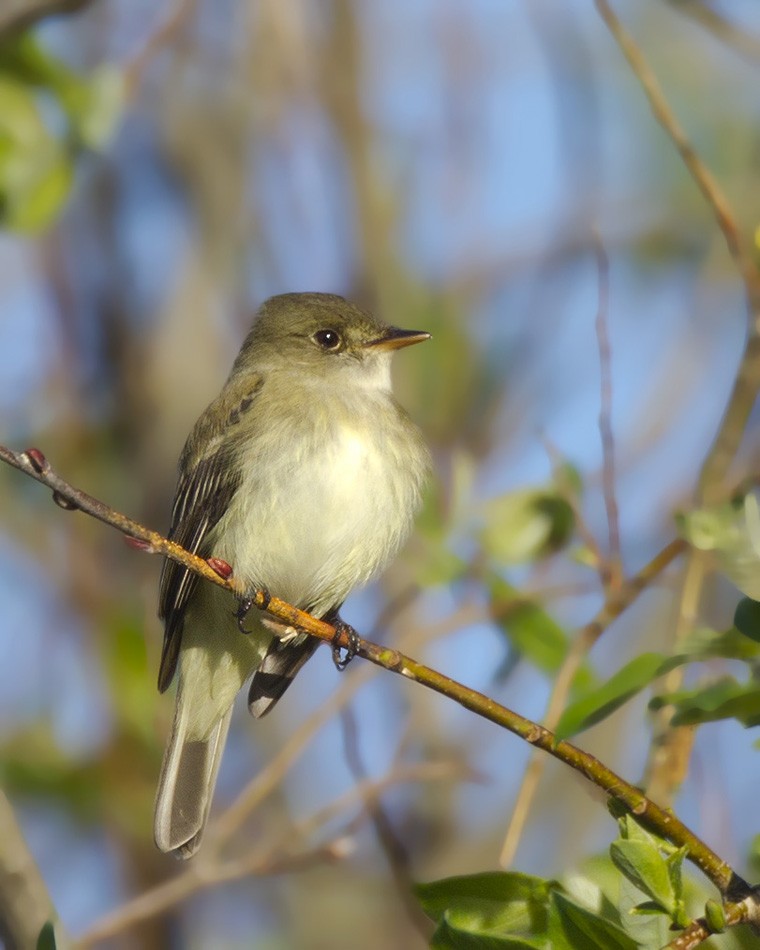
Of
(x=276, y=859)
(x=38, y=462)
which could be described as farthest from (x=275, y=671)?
(x=38, y=462)

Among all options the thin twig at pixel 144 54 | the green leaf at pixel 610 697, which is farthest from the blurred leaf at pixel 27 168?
the green leaf at pixel 610 697

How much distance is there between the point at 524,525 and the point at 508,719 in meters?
1.30

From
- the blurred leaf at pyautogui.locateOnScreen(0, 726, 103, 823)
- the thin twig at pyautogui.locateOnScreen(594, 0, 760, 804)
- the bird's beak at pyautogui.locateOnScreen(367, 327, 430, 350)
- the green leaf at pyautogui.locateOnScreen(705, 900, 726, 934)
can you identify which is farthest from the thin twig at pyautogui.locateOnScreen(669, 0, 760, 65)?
the blurred leaf at pyautogui.locateOnScreen(0, 726, 103, 823)

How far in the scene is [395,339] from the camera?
3.92 meters

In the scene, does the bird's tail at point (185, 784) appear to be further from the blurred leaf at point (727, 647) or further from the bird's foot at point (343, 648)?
the blurred leaf at point (727, 647)

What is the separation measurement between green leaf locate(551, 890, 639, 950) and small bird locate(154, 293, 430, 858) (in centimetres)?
144

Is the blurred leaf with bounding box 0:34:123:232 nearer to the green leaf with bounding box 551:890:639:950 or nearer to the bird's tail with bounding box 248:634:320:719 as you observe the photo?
the bird's tail with bounding box 248:634:320:719

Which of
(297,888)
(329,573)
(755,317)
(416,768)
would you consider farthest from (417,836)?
(755,317)

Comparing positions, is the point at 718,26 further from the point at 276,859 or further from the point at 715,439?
the point at 276,859

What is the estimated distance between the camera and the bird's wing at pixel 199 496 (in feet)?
11.4

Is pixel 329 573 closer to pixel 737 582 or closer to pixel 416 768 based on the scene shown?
pixel 416 768

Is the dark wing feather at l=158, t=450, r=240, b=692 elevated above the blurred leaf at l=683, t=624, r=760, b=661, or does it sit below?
above

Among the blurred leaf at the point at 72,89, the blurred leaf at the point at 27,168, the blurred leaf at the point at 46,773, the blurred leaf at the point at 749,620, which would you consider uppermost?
the blurred leaf at the point at 72,89

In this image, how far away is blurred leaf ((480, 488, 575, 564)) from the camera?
10.4 ft
